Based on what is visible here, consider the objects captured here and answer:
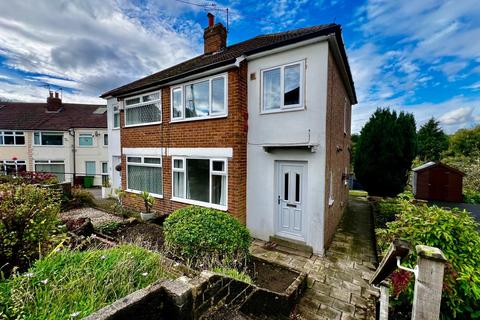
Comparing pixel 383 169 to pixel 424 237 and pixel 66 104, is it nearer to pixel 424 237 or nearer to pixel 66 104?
pixel 424 237

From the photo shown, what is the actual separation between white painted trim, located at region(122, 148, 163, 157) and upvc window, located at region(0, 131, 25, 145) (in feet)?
59.7

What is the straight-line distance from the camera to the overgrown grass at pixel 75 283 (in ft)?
6.32

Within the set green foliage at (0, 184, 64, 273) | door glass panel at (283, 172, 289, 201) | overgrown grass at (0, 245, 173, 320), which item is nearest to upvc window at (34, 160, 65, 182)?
green foliage at (0, 184, 64, 273)

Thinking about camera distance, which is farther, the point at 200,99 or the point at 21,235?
the point at 200,99

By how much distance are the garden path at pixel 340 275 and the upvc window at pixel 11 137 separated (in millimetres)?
26319

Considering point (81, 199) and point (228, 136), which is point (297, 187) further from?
point (81, 199)

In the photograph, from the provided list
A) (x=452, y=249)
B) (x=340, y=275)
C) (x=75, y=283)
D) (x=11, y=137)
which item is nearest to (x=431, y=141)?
(x=340, y=275)

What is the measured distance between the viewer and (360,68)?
32.7 feet

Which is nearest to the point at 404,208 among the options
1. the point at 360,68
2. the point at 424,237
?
the point at 424,237

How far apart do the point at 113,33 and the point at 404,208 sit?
11.7m

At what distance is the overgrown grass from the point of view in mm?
1928

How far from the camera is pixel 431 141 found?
28125 millimetres

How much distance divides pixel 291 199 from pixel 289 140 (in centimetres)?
186

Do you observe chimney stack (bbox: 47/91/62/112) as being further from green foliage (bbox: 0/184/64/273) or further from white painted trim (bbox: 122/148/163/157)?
green foliage (bbox: 0/184/64/273)
